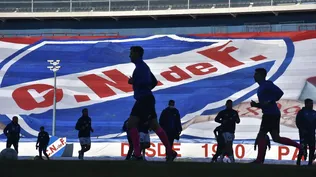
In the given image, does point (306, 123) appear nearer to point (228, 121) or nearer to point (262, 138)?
point (228, 121)

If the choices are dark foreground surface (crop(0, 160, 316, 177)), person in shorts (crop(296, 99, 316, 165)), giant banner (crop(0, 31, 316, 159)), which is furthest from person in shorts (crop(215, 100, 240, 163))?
giant banner (crop(0, 31, 316, 159))

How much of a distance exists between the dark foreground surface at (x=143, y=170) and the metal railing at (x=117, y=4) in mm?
30583

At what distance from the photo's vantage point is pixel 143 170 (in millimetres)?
6090

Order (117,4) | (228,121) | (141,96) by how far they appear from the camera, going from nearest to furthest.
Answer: (141,96), (228,121), (117,4)

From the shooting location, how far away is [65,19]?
39.0 m

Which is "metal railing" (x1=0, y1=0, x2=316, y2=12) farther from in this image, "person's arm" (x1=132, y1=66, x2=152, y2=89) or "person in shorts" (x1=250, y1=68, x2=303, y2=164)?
"person's arm" (x1=132, y1=66, x2=152, y2=89)

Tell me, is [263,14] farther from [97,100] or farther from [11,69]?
[11,69]

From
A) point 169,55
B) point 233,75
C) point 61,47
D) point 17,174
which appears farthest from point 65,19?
point 17,174

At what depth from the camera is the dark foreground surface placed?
19.5 feet

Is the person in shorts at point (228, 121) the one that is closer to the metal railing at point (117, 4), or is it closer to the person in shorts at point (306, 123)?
the person in shorts at point (306, 123)

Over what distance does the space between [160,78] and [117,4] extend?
33.4 ft

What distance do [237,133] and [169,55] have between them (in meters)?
5.10

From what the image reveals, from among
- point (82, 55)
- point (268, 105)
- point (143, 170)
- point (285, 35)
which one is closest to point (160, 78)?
point (82, 55)

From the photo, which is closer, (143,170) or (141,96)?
(143,170)
